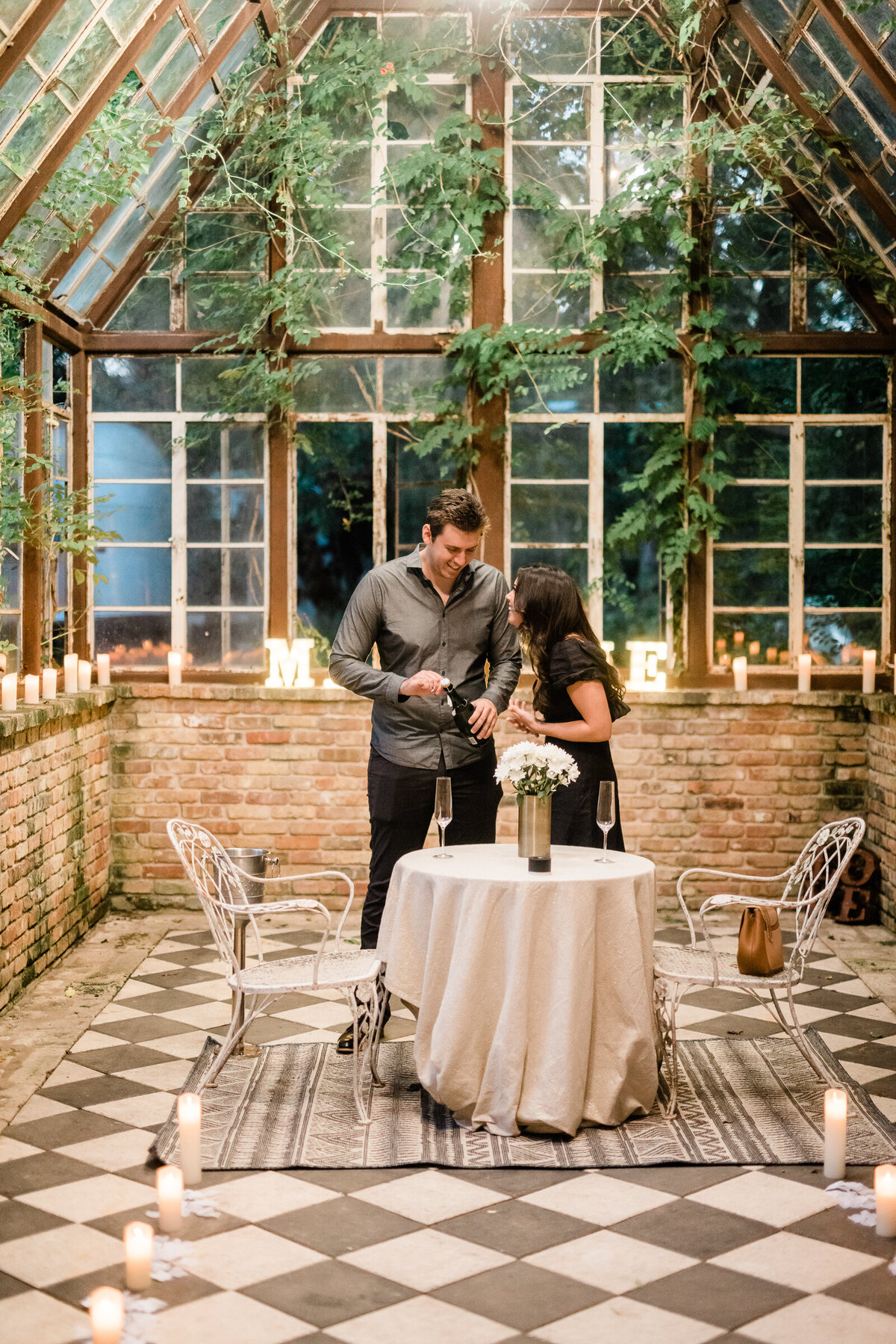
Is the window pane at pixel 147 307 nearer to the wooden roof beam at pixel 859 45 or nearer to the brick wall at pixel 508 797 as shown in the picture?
the brick wall at pixel 508 797

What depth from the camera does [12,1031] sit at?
483 cm

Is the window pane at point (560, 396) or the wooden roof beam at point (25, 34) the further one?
the window pane at point (560, 396)

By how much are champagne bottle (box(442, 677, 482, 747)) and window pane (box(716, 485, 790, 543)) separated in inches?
130

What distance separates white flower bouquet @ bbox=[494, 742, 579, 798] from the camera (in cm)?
389

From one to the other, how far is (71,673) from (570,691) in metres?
3.04

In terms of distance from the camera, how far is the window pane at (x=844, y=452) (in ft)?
23.9

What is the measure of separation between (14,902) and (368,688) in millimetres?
1905

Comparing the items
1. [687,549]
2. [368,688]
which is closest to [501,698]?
[368,688]

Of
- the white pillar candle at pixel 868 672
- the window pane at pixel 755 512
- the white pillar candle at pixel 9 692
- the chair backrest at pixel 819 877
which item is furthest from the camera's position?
the window pane at pixel 755 512

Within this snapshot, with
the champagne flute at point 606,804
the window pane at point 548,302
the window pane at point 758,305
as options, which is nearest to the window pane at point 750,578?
the window pane at point 758,305

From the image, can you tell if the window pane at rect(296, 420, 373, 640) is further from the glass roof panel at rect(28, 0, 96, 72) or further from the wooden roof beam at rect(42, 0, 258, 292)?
the glass roof panel at rect(28, 0, 96, 72)

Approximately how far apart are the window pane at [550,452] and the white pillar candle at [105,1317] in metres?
5.46

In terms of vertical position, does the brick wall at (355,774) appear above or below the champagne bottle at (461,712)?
below

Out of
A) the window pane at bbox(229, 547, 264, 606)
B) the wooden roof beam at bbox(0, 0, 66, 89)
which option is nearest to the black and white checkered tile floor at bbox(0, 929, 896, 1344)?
the wooden roof beam at bbox(0, 0, 66, 89)
